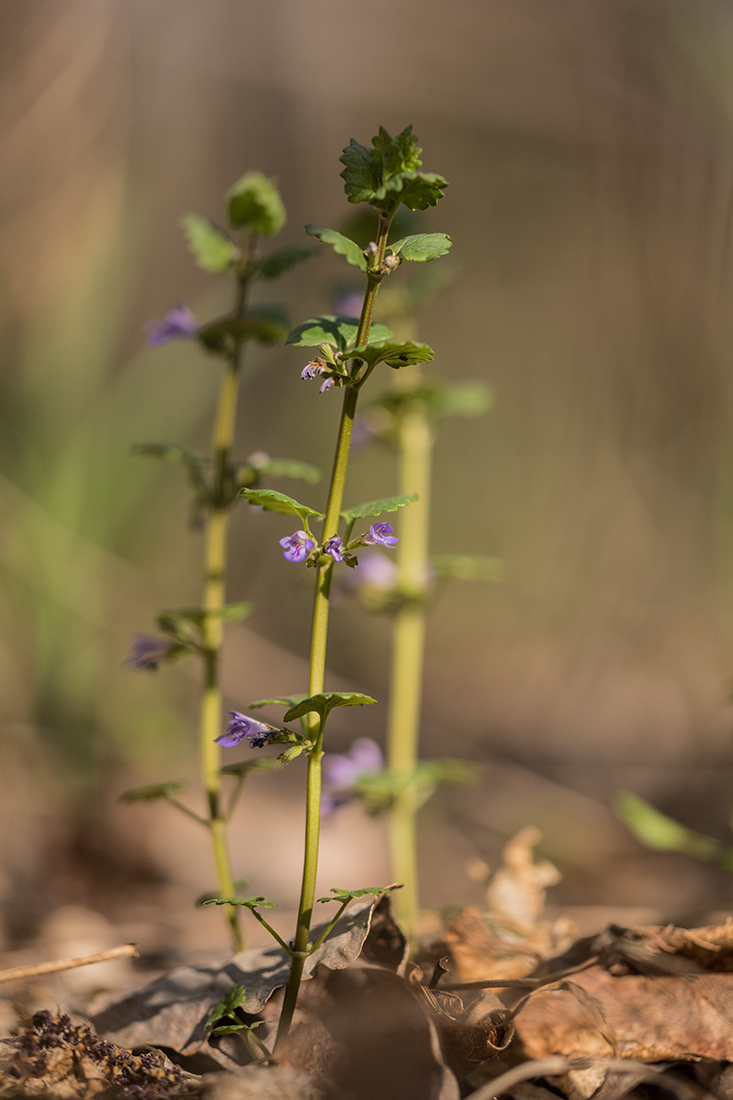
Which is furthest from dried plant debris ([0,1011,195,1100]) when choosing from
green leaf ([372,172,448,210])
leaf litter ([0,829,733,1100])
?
green leaf ([372,172,448,210])

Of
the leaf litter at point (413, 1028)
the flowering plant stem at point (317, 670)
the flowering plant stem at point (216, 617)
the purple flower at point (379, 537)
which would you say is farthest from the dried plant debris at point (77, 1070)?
the purple flower at point (379, 537)

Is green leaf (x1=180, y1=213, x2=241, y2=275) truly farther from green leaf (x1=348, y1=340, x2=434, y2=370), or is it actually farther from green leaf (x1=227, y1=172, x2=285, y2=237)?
green leaf (x1=348, y1=340, x2=434, y2=370)

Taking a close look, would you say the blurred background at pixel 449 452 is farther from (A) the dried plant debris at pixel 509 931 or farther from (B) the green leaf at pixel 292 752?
(B) the green leaf at pixel 292 752

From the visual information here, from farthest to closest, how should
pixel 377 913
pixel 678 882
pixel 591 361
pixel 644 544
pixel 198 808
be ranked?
pixel 644 544
pixel 591 361
pixel 198 808
pixel 678 882
pixel 377 913

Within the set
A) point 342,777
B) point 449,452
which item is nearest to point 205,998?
point 342,777

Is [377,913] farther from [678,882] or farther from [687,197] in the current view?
[687,197]

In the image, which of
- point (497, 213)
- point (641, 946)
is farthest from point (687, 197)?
point (641, 946)
